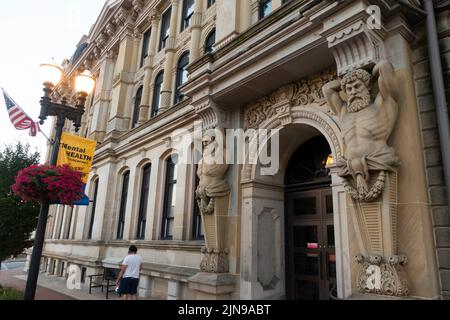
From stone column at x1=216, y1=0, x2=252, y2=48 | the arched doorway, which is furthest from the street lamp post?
the arched doorway

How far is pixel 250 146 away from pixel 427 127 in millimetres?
4039

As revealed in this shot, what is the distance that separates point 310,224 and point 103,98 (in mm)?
15406

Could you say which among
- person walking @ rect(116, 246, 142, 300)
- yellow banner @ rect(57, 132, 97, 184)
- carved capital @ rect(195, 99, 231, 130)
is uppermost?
carved capital @ rect(195, 99, 231, 130)

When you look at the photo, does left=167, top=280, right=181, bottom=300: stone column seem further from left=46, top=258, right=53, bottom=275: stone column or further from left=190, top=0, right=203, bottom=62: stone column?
left=46, top=258, right=53, bottom=275: stone column

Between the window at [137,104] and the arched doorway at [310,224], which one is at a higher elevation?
the window at [137,104]

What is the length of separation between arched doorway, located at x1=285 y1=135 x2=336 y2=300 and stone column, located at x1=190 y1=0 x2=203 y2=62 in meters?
6.29

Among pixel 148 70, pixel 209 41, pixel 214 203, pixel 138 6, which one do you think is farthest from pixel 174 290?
pixel 138 6

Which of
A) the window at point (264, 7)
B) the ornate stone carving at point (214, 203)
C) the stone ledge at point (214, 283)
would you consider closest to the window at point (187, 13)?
the window at point (264, 7)

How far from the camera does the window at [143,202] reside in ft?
45.0

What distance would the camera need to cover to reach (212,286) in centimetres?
744

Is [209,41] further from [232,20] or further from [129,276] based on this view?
[129,276]

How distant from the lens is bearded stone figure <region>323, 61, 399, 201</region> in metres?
4.95

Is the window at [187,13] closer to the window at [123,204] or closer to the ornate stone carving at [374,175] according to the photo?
the window at [123,204]

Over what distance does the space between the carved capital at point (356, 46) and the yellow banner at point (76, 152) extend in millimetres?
8457
